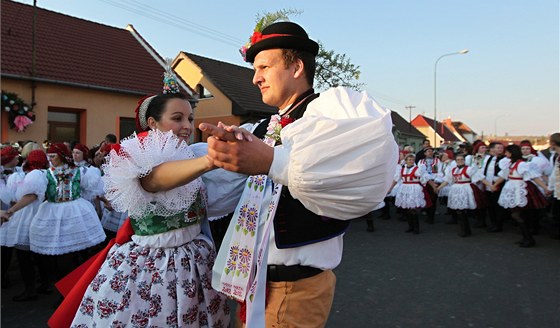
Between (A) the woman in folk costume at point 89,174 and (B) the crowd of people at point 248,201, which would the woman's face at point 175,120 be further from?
(A) the woman in folk costume at point 89,174

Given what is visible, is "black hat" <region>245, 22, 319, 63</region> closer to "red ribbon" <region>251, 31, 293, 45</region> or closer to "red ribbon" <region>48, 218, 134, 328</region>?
"red ribbon" <region>251, 31, 293, 45</region>

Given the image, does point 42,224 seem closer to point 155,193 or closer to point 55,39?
point 155,193

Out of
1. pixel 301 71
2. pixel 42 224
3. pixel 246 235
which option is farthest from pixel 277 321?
pixel 42 224

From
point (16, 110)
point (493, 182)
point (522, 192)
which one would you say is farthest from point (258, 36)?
point (16, 110)

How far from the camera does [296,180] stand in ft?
3.74

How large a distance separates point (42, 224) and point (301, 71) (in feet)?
14.7

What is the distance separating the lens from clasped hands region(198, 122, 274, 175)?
1.13 metres

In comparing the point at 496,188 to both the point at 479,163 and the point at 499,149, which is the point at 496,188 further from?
the point at 479,163

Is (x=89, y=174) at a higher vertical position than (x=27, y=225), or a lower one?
higher

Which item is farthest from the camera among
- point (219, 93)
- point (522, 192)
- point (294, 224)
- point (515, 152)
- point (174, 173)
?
point (219, 93)

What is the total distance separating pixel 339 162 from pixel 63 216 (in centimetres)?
483

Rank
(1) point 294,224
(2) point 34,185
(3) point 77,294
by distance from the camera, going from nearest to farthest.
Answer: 1. (1) point 294,224
2. (3) point 77,294
3. (2) point 34,185

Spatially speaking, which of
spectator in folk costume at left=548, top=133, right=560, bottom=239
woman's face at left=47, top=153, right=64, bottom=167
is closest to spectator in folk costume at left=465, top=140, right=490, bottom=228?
spectator in folk costume at left=548, top=133, right=560, bottom=239

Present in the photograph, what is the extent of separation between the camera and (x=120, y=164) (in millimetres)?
1581
